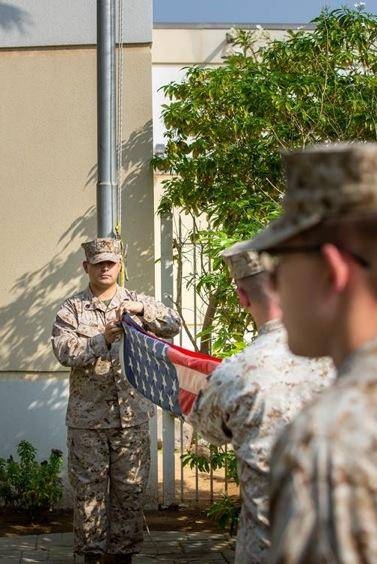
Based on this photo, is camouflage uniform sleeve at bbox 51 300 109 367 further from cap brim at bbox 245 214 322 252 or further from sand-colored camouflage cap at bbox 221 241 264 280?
cap brim at bbox 245 214 322 252

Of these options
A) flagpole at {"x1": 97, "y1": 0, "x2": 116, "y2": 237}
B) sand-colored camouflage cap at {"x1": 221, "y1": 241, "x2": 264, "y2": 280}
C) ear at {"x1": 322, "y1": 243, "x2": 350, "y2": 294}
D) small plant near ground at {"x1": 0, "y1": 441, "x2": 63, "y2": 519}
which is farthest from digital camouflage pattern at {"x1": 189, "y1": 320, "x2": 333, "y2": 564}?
small plant near ground at {"x1": 0, "y1": 441, "x2": 63, "y2": 519}

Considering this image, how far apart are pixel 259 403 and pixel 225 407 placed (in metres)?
0.15

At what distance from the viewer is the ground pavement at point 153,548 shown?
23.3 feet

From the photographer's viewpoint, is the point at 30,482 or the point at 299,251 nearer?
the point at 299,251

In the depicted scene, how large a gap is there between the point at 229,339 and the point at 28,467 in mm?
1952

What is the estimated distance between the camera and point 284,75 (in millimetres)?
8125

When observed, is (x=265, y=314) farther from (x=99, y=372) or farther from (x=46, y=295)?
(x=46, y=295)

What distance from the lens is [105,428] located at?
6.83 metres

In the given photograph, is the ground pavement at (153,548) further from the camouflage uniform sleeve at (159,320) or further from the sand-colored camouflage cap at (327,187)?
the sand-colored camouflage cap at (327,187)

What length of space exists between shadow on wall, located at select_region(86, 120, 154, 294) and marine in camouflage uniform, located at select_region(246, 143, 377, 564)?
20.9 feet

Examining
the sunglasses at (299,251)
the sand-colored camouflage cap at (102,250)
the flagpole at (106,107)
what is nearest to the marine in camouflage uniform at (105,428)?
the sand-colored camouflage cap at (102,250)

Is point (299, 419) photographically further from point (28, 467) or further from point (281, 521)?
point (28, 467)

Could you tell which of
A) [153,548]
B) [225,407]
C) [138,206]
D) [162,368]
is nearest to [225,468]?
[153,548]

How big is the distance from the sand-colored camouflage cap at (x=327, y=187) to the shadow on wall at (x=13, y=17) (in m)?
7.02
